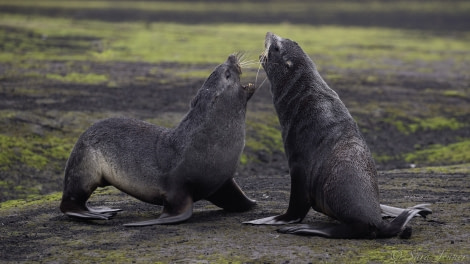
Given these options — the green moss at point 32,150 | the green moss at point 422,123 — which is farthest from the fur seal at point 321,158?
the green moss at point 422,123

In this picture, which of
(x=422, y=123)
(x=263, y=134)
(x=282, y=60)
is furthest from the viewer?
(x=422, y=123)

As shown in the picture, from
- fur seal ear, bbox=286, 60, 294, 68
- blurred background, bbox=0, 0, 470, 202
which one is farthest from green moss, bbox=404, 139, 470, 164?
fur seal ear, bbox=286, 60, 294, 68

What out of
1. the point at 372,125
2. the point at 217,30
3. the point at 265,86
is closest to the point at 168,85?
the point at 265,86

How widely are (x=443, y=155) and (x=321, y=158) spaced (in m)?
8.62

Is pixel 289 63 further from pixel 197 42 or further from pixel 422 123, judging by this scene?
pixel 197 42

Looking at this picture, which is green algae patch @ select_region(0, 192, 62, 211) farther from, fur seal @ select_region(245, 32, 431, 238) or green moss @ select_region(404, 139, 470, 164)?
green moss @ select_region(404, 139, 470, 164)

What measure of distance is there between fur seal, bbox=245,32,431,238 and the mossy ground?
0.21 m

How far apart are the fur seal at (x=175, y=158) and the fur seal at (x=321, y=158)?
1.61 ft

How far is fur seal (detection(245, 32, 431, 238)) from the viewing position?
25.1ft

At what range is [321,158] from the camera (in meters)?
8.16

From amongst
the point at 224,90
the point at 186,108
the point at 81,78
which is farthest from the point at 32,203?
the point at 81,78

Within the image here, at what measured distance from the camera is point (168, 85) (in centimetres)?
2238

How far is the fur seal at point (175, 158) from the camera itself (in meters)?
8.57

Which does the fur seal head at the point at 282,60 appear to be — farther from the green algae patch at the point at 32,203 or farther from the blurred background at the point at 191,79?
the green algae patch at the point at 32,203
